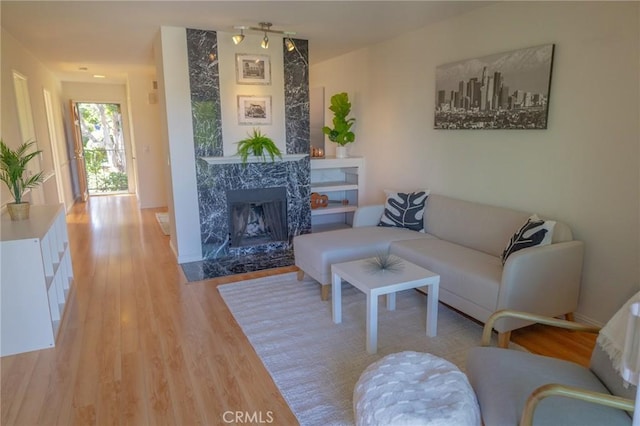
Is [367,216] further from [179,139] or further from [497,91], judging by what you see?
[179,139]

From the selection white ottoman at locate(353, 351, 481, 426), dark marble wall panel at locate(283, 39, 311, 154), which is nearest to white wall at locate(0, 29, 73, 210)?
dark marble wall panel at locate(283, 39, 311, 154)

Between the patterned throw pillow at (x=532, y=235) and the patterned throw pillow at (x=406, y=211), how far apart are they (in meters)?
1.11

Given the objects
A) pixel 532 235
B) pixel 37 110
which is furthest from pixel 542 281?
pixel 37 110

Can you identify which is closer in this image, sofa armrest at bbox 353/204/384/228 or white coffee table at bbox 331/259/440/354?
white coffee table at bbox 331/259/440/354

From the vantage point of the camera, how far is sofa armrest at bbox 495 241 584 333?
2.43m

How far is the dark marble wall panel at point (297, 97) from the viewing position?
4465 millimetres

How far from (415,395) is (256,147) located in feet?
10.8

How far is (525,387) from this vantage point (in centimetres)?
150

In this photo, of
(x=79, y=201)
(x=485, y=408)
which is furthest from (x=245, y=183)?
(x=79, y=201)

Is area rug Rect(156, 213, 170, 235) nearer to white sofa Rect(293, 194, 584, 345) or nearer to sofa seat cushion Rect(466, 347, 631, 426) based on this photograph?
white sofa Rect(293, 194, 584, 345)

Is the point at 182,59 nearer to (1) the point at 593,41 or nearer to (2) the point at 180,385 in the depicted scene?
(2) the point at 180,385

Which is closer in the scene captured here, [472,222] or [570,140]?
[570,140]

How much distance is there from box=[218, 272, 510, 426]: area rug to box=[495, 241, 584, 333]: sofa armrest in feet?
1.24

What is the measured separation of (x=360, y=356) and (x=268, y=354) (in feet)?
1.85
